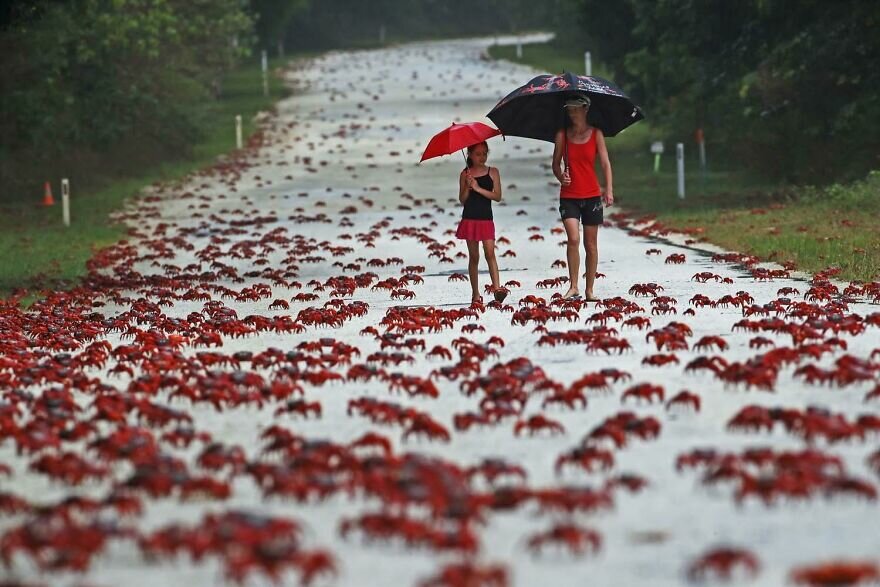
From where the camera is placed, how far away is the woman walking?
15000 mm

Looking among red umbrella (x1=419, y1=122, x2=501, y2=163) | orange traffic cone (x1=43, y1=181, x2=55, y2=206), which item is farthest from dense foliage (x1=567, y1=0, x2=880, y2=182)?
orange traffic cone (x1=43, y1=181, x2=55, y2=206)

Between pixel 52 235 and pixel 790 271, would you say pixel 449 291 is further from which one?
pixel 52 235

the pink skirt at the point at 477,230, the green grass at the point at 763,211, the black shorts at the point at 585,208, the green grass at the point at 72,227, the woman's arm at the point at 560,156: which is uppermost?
the woman's arm at the point at 560,156

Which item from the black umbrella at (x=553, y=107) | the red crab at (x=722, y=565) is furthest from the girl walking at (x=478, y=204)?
the red crab at (x=722, y=565)

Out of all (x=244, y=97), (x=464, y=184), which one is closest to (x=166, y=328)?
(x=464, y=184)

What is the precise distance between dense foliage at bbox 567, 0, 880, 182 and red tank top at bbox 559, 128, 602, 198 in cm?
1328

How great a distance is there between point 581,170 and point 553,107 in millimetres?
1062

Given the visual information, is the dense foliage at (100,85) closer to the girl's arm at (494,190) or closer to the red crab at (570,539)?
the girl's arm at (494,190)

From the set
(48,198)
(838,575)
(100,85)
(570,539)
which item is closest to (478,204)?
(570,539)

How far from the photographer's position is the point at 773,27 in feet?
97.6

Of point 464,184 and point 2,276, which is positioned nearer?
point 464,184

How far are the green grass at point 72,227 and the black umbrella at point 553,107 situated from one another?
26.3 feet

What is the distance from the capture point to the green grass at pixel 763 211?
19547mm

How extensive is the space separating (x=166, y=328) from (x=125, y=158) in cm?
2966
